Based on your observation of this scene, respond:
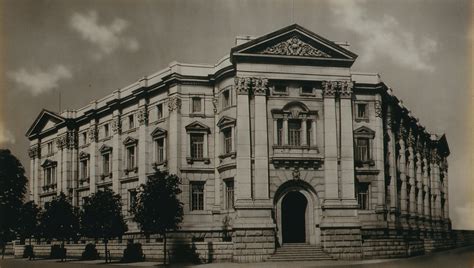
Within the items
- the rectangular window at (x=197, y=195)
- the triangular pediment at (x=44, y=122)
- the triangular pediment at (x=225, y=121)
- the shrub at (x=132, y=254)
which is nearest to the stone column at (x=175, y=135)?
the rectangular window at (x=197, y=195)

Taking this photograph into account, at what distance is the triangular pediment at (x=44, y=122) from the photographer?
66.1 m

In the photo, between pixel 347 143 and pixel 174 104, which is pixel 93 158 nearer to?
pixel 174 104

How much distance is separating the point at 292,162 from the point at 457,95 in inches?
446

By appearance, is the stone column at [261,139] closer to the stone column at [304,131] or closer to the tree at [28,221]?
the stone column at [304,131]

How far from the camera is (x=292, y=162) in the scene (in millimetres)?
45969

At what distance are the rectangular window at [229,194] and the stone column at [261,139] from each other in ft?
10.8

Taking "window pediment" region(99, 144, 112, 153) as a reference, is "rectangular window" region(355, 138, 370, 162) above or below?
below

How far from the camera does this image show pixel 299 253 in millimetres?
44281

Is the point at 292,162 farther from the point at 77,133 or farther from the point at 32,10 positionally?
the point at 77,133

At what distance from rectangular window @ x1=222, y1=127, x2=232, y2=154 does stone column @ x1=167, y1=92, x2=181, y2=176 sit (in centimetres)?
308

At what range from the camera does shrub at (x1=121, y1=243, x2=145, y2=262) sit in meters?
46.8

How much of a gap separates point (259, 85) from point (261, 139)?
3.58 m

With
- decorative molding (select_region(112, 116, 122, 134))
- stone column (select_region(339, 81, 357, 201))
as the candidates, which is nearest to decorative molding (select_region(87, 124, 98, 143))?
decorative molding (select_region(112, 116, 122, 134))

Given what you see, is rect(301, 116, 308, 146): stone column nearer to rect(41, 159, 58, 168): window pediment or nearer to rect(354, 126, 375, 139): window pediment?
rect(354, 126, 375, 139): window pediment
